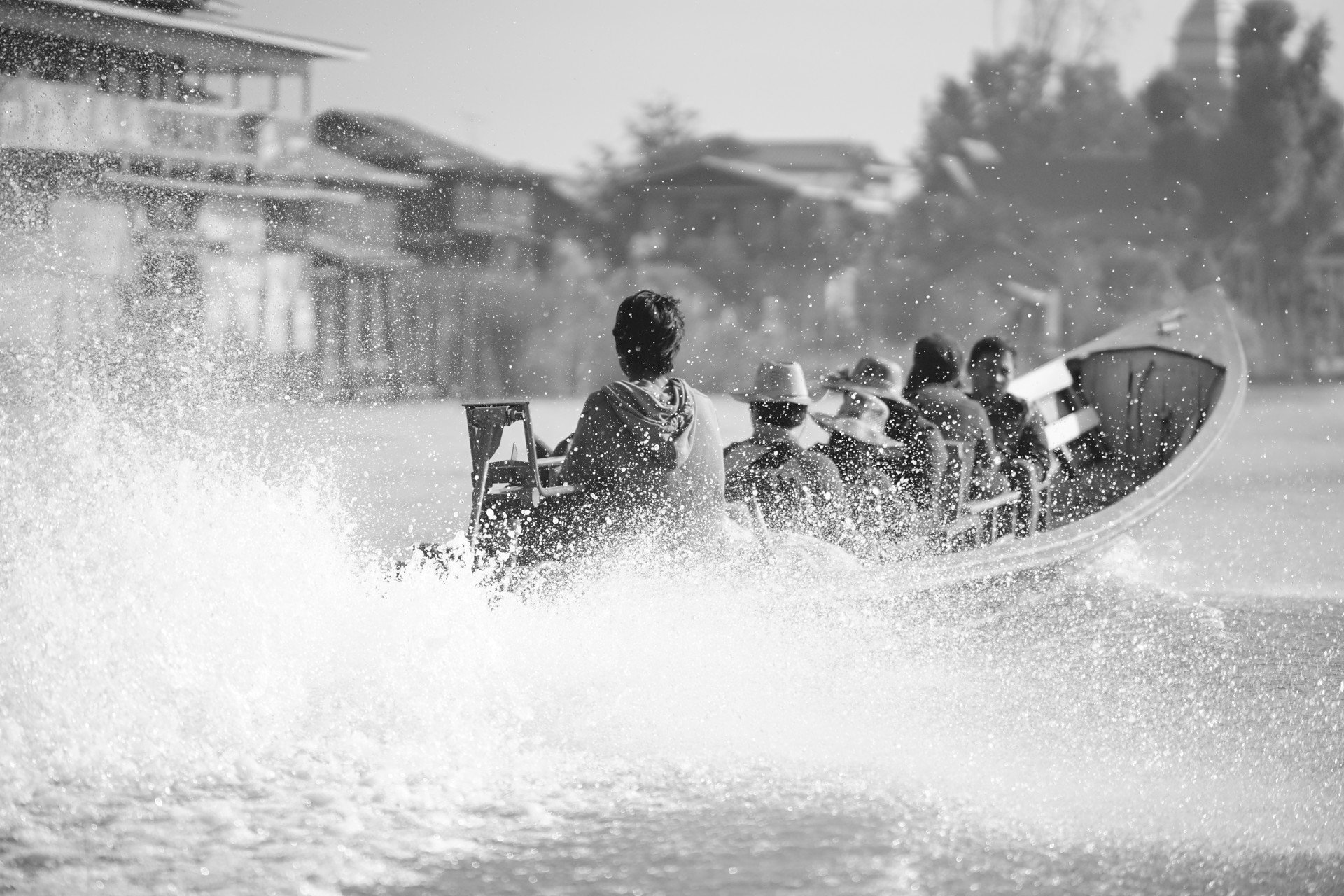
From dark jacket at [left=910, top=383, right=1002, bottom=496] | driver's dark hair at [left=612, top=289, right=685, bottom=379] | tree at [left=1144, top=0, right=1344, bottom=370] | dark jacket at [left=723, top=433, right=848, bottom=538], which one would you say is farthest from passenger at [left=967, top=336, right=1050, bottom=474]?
tree at [left=1144, top=0, right=1344, bottom=370]

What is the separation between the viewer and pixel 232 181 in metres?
23.7

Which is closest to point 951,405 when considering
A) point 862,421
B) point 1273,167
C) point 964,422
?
point 964,422

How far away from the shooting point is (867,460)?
6.86 m

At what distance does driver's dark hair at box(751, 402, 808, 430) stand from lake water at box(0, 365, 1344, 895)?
0.59 meters

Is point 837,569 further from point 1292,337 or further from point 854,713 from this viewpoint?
point 1292,337

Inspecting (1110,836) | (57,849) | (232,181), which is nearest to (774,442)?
(1110,836)

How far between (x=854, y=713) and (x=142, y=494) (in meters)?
3.84

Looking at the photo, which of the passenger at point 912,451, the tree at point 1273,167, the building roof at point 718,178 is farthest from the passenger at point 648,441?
the tree at point 1273,167

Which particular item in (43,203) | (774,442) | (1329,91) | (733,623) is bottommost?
(733,623)

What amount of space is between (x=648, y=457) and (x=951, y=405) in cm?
260

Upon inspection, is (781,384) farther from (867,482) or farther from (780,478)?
(867,482)

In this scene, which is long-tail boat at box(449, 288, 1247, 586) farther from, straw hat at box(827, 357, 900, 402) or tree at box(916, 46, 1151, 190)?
tree at box(916, 46, 1151, 190)

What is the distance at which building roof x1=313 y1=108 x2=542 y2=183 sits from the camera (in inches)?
1162

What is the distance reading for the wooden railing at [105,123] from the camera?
22156 millimetres
